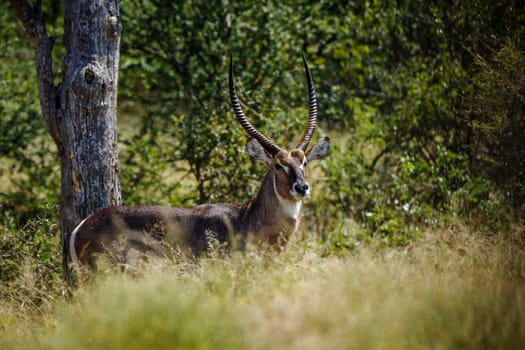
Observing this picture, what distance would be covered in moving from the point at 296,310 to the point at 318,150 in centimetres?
290

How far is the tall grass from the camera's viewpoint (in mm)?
3500

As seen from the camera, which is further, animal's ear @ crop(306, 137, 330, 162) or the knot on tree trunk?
animal's ear @ crop(306, 137, 330, 162)

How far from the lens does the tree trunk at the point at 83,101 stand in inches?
234

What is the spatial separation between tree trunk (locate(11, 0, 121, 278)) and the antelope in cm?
35

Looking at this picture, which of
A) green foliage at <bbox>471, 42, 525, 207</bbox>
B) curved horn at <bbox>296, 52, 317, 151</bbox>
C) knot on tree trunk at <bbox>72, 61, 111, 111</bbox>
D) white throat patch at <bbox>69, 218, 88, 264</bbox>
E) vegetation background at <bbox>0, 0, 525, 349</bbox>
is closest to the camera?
vegetation background at <bbox>0, 0, 525, 349</bbox>

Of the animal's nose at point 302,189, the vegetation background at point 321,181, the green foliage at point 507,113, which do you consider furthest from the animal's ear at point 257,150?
the green foliage at point 507,113

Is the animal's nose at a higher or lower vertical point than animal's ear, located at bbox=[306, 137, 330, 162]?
lower

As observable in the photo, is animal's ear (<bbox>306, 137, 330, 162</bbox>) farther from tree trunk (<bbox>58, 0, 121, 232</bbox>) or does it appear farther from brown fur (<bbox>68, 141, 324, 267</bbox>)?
tree trunk (<bbox>58, 0, 121, 232</bbox>)

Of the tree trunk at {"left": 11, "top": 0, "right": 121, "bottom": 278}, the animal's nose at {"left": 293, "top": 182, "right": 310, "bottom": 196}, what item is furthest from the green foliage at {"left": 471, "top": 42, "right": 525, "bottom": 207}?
the tree trunk at {"left": 11, "top": 0, "right": 121, "bottom": 278}

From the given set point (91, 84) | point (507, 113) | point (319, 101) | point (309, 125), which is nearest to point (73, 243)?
point (91, 84)

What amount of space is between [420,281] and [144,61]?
6170 millimetres

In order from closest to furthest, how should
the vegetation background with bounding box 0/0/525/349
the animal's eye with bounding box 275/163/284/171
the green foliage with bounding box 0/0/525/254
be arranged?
the vegetation background with bounding box 0/0/525/349 → the animal's eye with bounding box 275/163/284/171 → the green foliage with bounding box 0/0/525/254

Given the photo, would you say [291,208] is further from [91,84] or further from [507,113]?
[507,113]

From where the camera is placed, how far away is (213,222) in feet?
20.1
